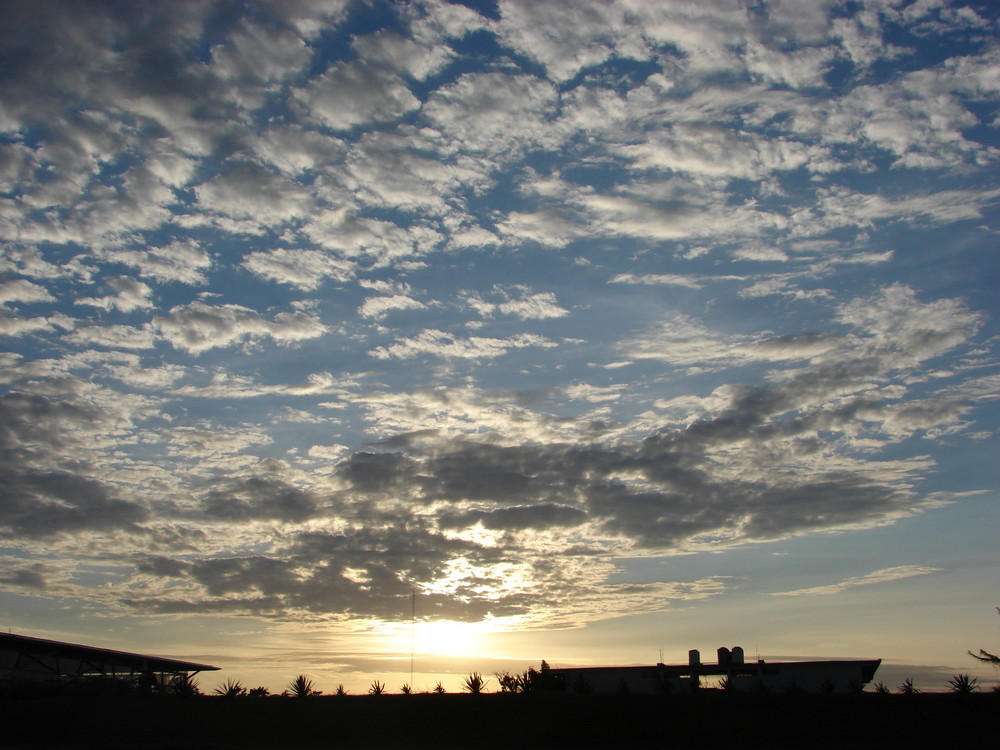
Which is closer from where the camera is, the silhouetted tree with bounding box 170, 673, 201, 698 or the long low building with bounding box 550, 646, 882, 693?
the silhouetted tree with bounding box 170, 673, 201, 698

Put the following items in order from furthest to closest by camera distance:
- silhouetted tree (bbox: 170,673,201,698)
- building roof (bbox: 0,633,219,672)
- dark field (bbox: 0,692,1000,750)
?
building roof (bbox: 0,633,219,672)
silhouetted tree (bbox: 170,673,201,698)
dark field (bbox: 0,692,1000,750)

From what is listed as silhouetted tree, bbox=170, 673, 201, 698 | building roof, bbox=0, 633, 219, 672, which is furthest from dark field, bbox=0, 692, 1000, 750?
building roof, bbox=0, 633, 219, 672

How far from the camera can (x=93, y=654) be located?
186ft

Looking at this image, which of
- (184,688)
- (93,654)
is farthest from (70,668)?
(184,688)

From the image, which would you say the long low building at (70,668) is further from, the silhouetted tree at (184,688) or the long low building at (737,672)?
the long low building at (737,672)

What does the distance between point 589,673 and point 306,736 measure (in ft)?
111

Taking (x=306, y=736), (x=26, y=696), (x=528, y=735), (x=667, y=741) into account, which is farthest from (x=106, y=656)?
(x=667, y=741)

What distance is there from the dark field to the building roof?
19.8 m

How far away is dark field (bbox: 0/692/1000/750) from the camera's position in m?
24.5

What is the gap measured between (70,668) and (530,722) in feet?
136

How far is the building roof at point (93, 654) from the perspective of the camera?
1953 inches

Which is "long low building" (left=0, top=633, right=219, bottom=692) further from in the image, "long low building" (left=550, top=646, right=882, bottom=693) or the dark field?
"long low building" (left=550, top=646, right=882, bottom=693)

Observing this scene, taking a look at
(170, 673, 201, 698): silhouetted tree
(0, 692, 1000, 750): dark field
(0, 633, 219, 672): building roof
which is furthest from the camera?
(0, 633, 219, 672): building roof

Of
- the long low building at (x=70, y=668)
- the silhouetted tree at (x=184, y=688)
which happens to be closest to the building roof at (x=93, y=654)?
the long low building at (x=70, y=668)
